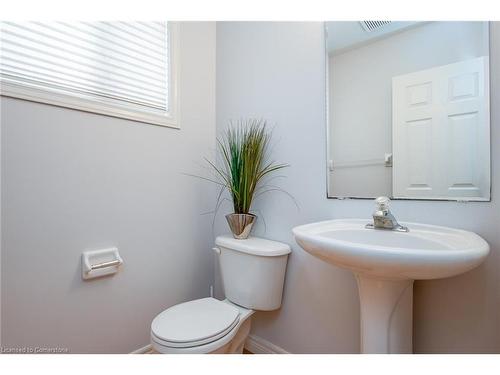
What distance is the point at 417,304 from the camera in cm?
97

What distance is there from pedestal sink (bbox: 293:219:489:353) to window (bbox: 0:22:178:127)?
1.14 metres

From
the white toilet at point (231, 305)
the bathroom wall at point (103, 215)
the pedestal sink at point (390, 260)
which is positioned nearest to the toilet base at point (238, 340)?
the white toilet at point (231, 305)

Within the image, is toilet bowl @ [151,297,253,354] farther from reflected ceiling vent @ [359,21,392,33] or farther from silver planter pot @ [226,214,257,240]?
reflected ceiling vent @ [359,21,392,33]

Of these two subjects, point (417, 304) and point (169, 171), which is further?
point (169, 171)

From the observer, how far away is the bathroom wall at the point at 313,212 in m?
0.84

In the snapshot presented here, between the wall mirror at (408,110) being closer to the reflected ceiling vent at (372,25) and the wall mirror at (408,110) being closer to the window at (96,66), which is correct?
the reflected ceiling vent at (372,25)

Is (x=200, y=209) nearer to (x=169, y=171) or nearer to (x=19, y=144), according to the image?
(x=169, y=171)

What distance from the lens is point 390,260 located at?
0.62 metres

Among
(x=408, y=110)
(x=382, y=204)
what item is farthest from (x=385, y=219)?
(x=408, y=110)

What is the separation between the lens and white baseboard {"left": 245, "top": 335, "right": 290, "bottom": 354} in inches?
53.8

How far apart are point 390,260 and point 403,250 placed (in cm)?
4
